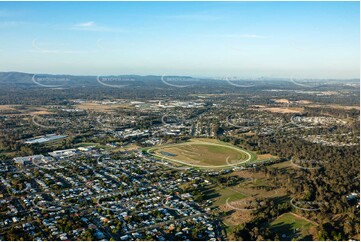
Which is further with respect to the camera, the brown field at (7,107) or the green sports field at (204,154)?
the brown field at (7,107)

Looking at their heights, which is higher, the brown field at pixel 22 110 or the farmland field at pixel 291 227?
the brown field at pixel 22 110

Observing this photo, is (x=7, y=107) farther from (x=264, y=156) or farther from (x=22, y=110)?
(x=264, y=156)

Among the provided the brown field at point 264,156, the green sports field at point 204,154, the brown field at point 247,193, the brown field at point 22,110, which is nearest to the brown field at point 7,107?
the brown field at point 22,110

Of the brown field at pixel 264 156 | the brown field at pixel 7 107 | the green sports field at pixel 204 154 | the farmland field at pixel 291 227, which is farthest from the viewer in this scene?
the brown field at pixel 7 107

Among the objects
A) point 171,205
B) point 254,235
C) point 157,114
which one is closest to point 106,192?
point 171,205

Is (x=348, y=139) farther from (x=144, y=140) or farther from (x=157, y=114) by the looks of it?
(x=157, y=114)

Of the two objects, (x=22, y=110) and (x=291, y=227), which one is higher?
(x=22, y=110)

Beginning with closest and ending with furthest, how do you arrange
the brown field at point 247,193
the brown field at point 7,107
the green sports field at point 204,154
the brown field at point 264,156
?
1. the brown field at point 247,193
2. the green sports field at point 204,154
3. the brown field at point 264,156
4. the brown field at point 7,107

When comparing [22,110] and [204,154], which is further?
[22,110]

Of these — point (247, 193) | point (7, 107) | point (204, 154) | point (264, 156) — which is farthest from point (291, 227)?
point (7, 107)

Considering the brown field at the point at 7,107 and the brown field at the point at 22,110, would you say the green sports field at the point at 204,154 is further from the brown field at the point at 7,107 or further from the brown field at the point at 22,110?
the brown field at the point at 7,107

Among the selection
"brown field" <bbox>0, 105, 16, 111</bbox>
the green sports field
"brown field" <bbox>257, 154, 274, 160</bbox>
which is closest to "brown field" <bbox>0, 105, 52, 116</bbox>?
"brown field" <bbox>0, 105, 16, 111</bbox>
